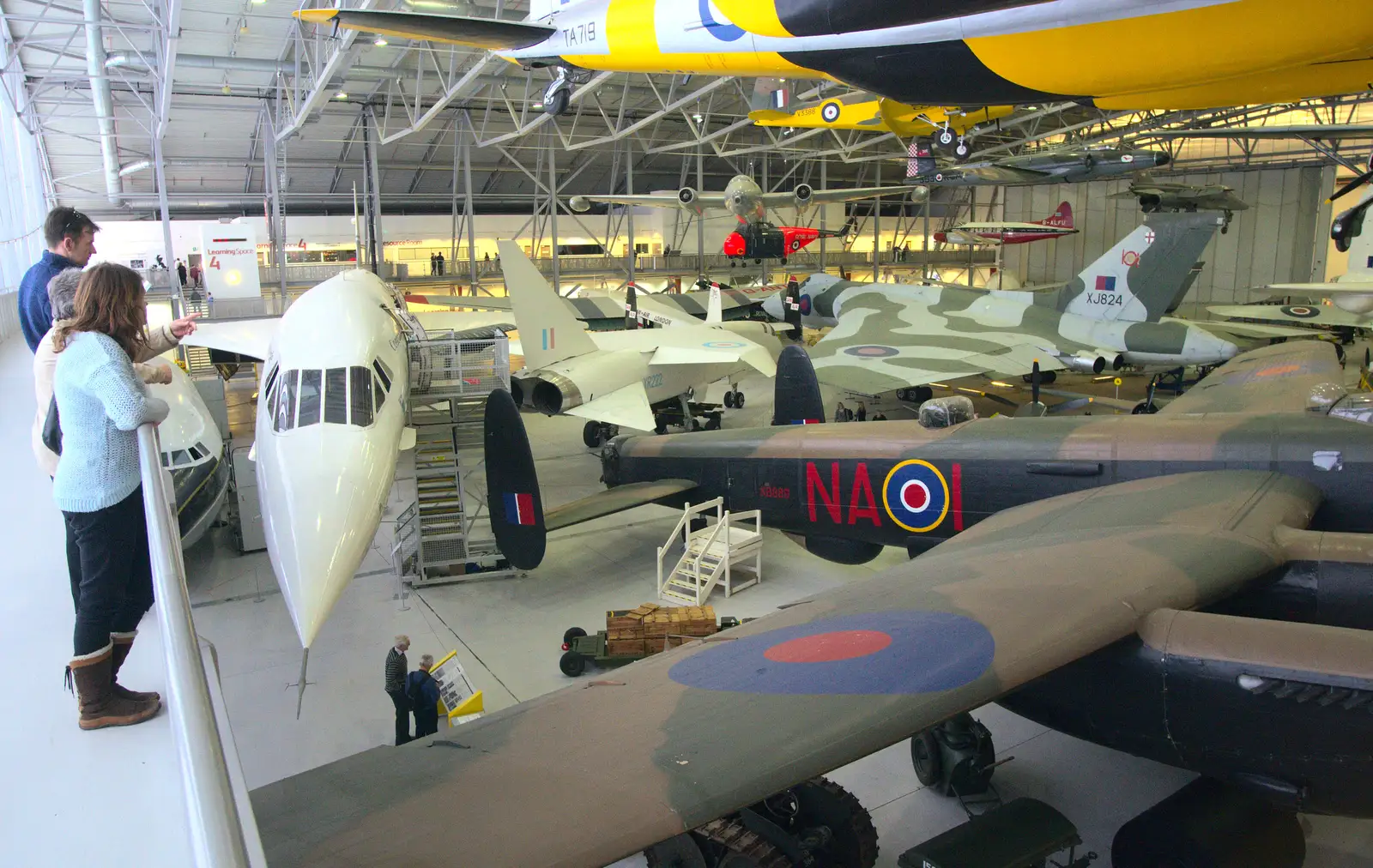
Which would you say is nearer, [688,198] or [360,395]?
[360,395]

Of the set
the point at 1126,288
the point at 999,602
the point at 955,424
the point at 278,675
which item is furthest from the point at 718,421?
the point at 999,602

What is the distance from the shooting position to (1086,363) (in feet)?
58.8

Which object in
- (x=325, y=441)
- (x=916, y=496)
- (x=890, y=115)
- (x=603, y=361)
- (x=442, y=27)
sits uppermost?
(x=890, y=115)

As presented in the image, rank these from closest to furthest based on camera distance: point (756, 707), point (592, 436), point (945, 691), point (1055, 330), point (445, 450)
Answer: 1. point (756, 707)
2. point (945, 691)
3. point (445, 450)
4. point (592, 436)
5. point (1055, 330)

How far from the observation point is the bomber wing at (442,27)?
8.69m

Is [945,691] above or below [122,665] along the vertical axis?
below

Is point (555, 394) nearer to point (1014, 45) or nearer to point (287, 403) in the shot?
point (287, 403)

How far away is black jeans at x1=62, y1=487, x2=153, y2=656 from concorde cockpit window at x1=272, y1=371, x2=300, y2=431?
470cm

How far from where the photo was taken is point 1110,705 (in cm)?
490

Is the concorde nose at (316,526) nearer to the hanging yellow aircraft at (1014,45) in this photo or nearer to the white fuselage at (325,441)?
the white fuselage at (325,441)

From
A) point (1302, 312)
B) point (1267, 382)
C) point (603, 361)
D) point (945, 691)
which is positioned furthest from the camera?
point (1302, 312)

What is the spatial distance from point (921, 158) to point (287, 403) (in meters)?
15.2

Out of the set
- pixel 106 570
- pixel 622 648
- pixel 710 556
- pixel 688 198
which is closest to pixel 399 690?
pixel 622 648

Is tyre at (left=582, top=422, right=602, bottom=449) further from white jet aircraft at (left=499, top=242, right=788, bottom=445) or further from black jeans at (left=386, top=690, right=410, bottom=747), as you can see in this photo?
black jeans at (left=386, top=690, right=410, bottom=747)
